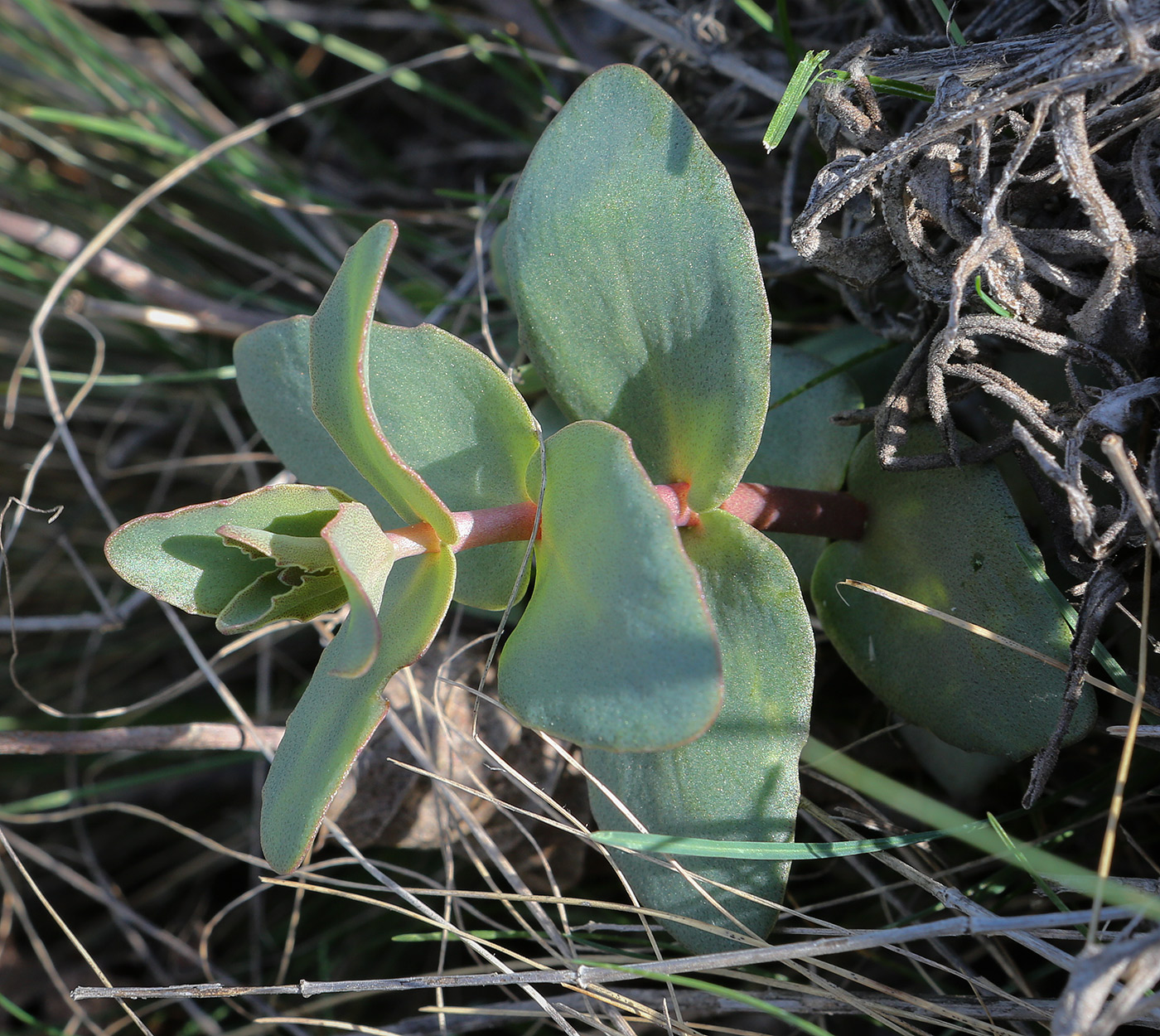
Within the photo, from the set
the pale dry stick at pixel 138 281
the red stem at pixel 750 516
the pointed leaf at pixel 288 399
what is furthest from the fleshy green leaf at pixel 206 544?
the pale dry stick at pixel 138 281

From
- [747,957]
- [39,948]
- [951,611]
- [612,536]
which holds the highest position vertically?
[612,536]

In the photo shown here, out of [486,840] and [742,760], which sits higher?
[742,760]

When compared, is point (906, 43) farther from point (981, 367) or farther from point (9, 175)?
point (9, 175)

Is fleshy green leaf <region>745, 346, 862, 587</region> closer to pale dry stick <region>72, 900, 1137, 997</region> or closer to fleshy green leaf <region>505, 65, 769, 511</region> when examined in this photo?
fleshy green leaf <region>505, 65, 769, 511</region>

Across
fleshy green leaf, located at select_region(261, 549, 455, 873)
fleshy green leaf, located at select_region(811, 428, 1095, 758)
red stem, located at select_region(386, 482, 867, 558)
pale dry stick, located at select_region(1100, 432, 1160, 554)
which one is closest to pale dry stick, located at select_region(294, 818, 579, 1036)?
fleshy green leaf, located at select_region(261, 549, 455, 873)

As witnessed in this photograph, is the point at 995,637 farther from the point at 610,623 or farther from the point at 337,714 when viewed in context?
the point at 337,714

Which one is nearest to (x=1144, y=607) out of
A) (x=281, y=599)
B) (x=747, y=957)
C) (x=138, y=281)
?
(x=747, y=957)
